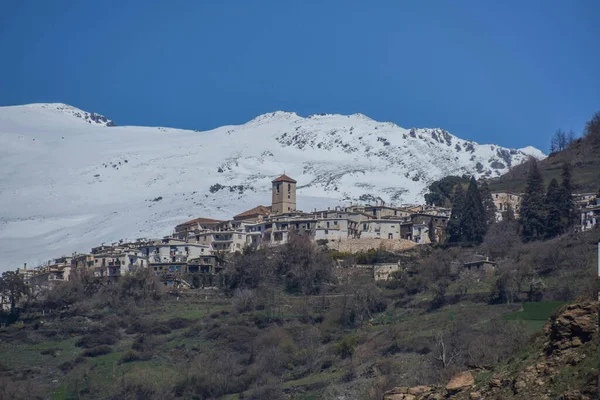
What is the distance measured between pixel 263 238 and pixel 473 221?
13.7m

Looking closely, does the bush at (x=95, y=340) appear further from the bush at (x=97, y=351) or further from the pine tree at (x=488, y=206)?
the pine tree at (x=488, y=206)

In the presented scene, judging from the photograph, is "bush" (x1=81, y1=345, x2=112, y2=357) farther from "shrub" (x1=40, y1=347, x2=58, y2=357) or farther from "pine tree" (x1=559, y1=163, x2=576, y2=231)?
"pine tree" (x1=559, y1=163, x2=576, y2=231)

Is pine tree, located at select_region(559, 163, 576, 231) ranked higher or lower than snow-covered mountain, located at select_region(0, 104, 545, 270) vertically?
lower

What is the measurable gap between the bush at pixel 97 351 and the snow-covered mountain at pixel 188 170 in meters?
41.5

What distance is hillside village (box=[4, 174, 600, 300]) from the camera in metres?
62.8

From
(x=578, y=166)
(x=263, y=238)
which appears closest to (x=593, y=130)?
(x=578, y=166)

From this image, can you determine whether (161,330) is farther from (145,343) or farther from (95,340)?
(95,340)

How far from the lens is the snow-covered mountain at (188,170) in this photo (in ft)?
351

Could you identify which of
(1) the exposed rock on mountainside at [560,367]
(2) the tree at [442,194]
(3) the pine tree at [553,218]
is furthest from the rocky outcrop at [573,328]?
(2) the tree at [442,194]

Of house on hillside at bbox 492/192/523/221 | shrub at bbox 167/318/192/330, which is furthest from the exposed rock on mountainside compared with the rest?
house on hillside at bbox 492/192/523/221

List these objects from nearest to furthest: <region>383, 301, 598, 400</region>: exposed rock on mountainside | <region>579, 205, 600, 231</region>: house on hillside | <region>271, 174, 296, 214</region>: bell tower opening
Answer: <region>383, 301, 598, 400</region>: exposed rock on mountainside → <region>579, 205, 600, 231</region>: house on hillside → <region>271, 174, 296, 214</region>: bell tower opening

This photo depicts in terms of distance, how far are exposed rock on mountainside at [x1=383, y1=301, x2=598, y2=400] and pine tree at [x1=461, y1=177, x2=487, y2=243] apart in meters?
40.3

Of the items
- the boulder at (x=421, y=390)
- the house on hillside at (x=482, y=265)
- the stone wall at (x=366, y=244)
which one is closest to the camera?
the boulder at (x=421, y=390)

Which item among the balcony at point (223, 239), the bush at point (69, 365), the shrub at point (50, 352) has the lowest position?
the bush at point (69, 365)
